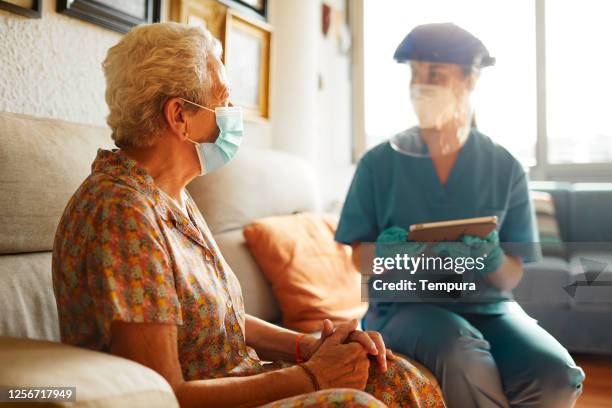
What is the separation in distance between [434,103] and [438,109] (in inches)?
0.8

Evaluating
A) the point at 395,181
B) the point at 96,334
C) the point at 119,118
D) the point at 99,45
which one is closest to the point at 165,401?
the point at 96,334

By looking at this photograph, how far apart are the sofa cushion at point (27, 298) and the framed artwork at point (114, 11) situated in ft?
2.24

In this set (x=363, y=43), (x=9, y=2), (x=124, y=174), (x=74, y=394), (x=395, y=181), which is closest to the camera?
(x=74, y=394)

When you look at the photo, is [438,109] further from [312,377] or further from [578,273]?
[578,273]

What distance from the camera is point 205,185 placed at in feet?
5.55

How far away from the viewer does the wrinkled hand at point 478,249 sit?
1.33 meters

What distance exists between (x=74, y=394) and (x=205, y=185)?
1.12 m

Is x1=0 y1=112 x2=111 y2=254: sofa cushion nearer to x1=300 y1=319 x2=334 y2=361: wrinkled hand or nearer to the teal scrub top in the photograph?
x1=300 y1=319 x2=334 y2=361: wrinkled hand

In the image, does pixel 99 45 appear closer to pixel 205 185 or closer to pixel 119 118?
pixel 205 185

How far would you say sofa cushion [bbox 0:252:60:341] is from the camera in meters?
1.05

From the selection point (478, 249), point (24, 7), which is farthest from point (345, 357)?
point (24, 7)

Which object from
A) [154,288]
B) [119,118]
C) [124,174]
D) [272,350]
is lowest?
[272,350]

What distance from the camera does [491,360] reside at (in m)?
1.24

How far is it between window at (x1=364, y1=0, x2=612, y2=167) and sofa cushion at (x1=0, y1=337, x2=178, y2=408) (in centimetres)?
286
